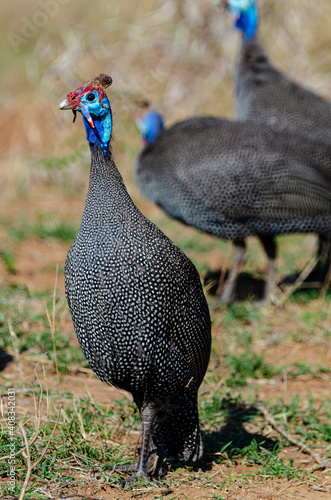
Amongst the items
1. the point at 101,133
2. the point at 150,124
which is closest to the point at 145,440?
the point at 101,133

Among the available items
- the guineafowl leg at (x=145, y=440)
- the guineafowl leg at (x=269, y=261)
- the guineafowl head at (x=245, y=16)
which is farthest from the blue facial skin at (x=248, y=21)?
the guineafowl leg at (x=145, y=440)

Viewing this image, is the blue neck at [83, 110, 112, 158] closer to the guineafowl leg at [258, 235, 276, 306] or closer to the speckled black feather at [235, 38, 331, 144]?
the guineafowl leg at [258, 235, 276, 306]

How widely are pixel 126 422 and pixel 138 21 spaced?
7188mm

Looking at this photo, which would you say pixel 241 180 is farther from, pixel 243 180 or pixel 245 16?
pixel 245 16

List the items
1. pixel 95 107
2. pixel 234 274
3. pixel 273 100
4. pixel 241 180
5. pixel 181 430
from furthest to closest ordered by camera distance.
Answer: pixel 273 100
pixel 234 274
pixel 241 180
pixel 181 430
pixel 95 107

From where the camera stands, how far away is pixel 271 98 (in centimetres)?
546

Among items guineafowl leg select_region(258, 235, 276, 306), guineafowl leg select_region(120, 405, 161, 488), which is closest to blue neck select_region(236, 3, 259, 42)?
guineafowl leg select_region(258, 235, 276, 306)

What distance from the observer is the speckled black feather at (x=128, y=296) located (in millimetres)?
2451

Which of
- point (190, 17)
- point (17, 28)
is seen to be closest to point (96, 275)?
point (190, 17)

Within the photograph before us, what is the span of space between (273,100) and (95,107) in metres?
3.27

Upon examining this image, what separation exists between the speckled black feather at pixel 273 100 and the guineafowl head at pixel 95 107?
9.48ft

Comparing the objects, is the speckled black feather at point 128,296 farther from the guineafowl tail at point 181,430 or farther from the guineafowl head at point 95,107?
the guineafowl tail at point 181,430

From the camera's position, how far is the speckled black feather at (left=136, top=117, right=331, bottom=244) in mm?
4602

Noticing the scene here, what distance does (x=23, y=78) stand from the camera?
33.5 feet
